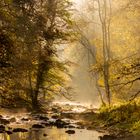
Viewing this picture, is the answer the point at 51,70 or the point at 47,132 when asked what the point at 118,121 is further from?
the point at 51,70

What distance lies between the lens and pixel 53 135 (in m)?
17.7

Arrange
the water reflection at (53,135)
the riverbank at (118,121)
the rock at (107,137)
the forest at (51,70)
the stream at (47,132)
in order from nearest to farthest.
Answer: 1. the forest at (51,70)
2. the water reflection at (53,135)
3. the rock at (107,137)
4. the stream at (47,132)
5. the riverbank at (118,121)

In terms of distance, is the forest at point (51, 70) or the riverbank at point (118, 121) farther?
the riverbank at point (118, 121)

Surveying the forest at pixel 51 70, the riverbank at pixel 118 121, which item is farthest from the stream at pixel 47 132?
the riverbank at pixel 118 121

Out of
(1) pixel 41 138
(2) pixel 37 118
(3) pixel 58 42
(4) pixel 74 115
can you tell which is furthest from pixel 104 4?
(1) pixel 41 138

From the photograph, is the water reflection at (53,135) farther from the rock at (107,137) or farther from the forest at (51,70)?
the rock at (107,137)

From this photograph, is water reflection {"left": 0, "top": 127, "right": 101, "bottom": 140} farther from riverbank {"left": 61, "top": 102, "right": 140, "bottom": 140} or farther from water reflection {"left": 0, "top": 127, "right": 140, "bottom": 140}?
riverbank {"left": 61, "top": 102, "right": 140, "bottom": 140}

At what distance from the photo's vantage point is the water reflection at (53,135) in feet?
54.1

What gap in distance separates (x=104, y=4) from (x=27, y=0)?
44.5 feet

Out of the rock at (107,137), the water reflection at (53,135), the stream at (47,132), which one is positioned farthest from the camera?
the stream at (47,132)

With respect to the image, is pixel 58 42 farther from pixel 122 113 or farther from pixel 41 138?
pixel 41 138

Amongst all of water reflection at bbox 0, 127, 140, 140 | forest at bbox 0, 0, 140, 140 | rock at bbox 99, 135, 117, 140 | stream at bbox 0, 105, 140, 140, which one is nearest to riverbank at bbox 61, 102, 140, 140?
forest at bbox 0, 0, 140, 140

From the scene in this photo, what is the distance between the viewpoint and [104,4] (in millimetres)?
29375

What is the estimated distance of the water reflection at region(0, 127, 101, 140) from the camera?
16.5 m
